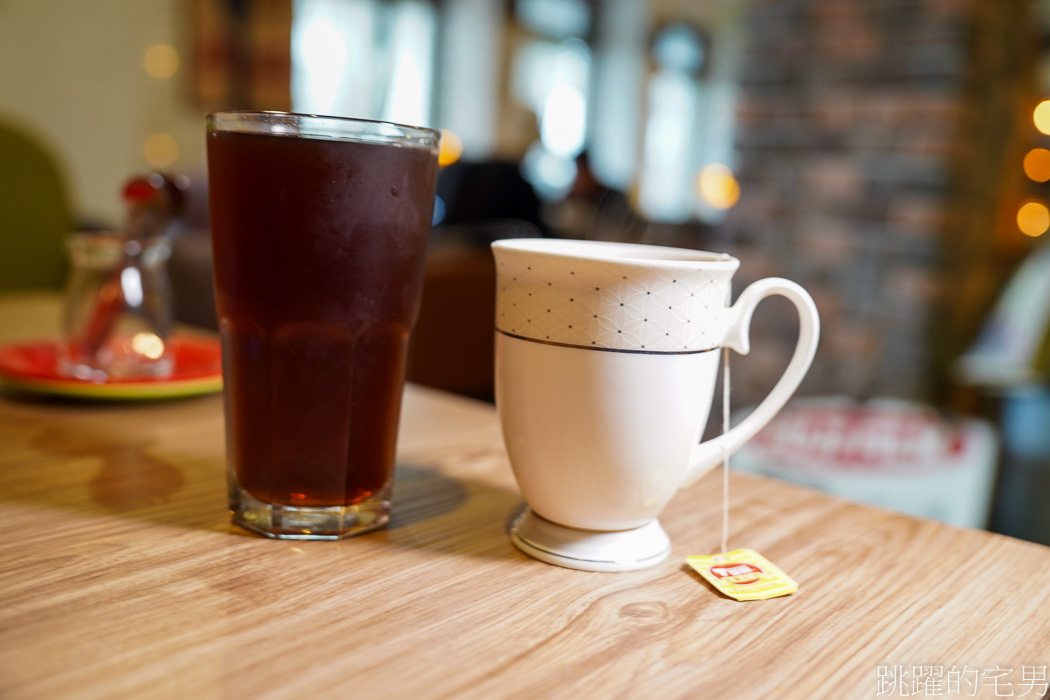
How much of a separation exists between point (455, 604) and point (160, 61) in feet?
16.3

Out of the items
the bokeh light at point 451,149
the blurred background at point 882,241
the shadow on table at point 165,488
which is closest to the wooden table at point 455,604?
the shadow on table at point 165,488

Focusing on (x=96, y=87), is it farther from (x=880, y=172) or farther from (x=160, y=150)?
(x=880, y=172)

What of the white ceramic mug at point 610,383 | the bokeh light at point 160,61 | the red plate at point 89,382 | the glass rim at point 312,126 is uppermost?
the bokeh light at point 160,61

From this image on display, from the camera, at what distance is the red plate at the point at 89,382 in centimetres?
68

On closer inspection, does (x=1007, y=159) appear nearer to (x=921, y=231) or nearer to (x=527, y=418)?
Answer: (x=921, y=231)

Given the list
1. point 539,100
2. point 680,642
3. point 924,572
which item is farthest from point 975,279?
point 539,100

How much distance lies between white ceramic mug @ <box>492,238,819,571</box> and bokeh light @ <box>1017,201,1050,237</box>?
2408 millimetres

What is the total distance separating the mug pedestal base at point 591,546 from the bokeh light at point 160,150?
15.6 feet

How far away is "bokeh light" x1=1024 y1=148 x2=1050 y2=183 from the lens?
240 cm

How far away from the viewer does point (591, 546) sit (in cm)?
43

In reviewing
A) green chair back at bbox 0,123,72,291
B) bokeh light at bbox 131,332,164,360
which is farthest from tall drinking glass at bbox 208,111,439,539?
green chair back at bbox 0,123,72,291

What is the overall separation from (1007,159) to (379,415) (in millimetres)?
2389

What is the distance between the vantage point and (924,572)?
45cm

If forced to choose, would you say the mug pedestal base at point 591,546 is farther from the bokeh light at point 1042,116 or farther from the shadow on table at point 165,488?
the bokeh light at point 1042,116
